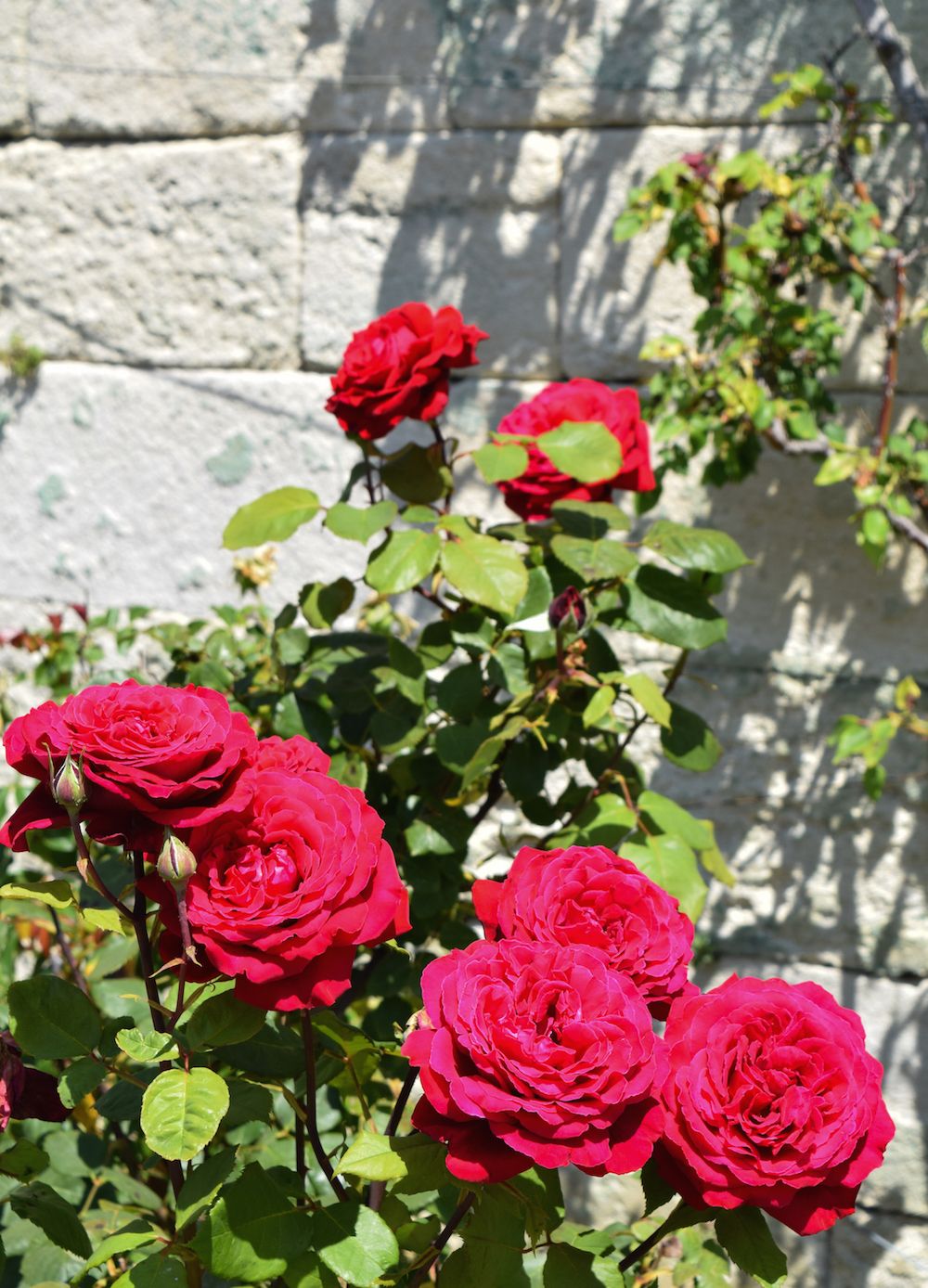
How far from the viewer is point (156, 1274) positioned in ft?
2.69

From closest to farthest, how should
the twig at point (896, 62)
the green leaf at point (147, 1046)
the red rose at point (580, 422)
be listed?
the green leaf at point (147, 1046) < the red rose at point (580, 422) < the twig at point (896, 62)

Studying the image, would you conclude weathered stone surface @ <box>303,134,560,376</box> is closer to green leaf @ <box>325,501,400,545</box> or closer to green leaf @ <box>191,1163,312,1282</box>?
green leaf @ <box>325,501,400,545</box>

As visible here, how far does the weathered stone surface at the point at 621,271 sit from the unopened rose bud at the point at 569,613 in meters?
1.00

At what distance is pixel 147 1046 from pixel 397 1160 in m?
0.18

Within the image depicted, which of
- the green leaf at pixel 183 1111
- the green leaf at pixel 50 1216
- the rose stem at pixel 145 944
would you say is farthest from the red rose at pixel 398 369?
the green leaf at pixel 50 1216

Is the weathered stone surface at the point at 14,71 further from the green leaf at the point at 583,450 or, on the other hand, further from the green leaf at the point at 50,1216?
the green leaf at the point at 50,1216

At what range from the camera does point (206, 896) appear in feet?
2.40

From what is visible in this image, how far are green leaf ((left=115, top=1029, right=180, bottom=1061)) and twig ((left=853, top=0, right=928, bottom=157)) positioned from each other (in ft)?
5.13

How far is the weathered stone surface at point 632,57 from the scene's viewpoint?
177 centimetres

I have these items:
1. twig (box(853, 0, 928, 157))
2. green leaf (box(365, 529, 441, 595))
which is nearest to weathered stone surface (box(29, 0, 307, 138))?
twig (box(853, 0, 928, 157))

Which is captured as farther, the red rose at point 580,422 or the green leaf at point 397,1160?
the red rose at point 580,422

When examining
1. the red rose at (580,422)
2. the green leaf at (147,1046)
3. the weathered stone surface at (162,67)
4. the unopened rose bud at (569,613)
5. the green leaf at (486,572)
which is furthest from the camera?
the weathered stone surface at (162,67)

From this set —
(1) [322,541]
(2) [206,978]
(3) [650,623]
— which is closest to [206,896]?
(2) [206,978]

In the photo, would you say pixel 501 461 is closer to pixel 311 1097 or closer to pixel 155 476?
pixel 311 1097
